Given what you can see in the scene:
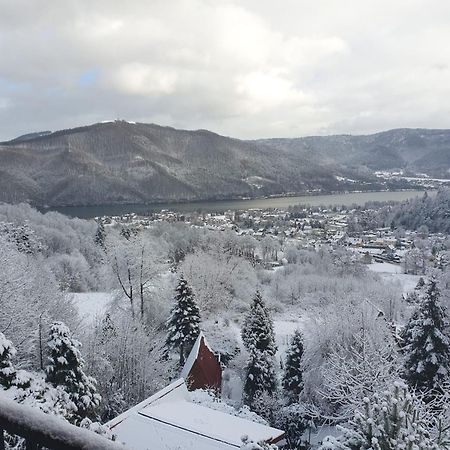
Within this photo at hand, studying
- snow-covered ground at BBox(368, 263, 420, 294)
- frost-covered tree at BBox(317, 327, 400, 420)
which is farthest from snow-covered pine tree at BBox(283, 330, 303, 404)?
snow-covered ground at BBox(368, 263, 420, 294)

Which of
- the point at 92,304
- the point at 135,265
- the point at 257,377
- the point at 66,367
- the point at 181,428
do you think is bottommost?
the point at 257,377

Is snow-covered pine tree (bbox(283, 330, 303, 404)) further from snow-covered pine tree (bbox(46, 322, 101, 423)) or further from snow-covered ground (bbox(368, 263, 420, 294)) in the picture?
snow-covered ground (bbox(368, 263, 420, 294))

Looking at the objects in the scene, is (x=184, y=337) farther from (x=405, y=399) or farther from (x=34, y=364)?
(x=405, y=399)

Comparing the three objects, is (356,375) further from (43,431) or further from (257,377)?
(43,431)

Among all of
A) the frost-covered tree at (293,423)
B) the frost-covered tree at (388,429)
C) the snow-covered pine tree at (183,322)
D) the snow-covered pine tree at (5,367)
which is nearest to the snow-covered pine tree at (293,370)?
the frost-covered tree at (293,423)

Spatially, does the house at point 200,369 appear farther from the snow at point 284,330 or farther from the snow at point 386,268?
the snow at point 386,268

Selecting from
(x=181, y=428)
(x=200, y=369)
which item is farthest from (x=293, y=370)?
(x=181, y=428)
